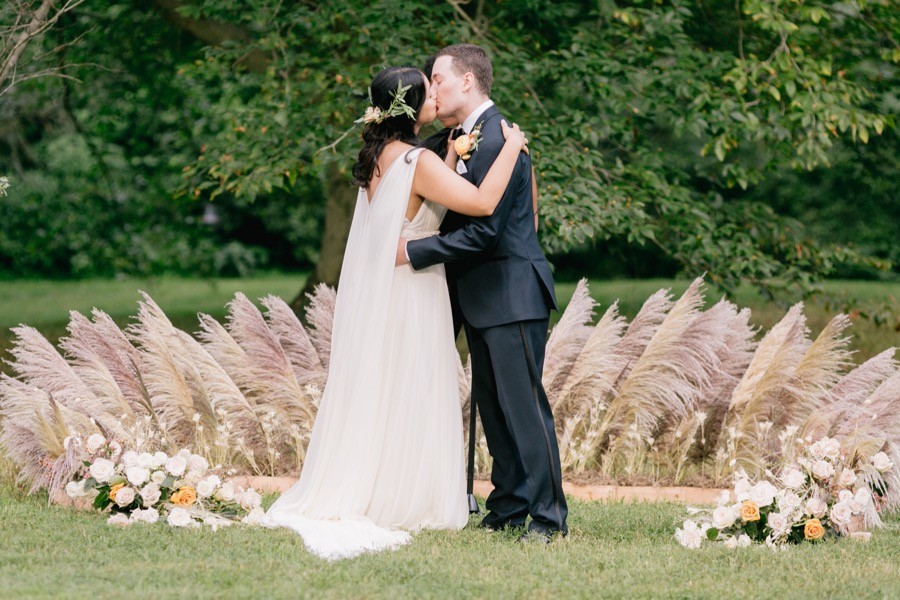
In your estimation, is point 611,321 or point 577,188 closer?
point 611,321

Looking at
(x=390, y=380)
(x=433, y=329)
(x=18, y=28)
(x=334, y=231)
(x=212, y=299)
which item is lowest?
(x=212, y=299)

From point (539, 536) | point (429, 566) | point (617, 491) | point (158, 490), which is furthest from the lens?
point (617, 491)

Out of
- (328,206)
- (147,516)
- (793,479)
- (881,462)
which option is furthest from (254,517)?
(328,206)

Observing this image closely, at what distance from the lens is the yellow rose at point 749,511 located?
4898mm

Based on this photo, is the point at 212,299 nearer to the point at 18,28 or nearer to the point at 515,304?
the point at 18,28

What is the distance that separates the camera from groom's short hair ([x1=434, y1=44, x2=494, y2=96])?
16.5 feet

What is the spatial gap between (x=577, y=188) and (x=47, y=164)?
1852 centimetres

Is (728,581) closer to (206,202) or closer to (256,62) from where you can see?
(256,62)

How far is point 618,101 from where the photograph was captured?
9266 mm

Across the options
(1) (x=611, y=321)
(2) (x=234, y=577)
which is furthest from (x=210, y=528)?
(1) (x=611, y=321)

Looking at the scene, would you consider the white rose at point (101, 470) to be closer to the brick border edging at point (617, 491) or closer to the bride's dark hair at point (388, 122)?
the brick border edging at point (617, 491)

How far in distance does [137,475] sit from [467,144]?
217 centimetres

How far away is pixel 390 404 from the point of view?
5.14 meters

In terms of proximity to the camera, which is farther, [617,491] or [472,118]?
[617,491]
